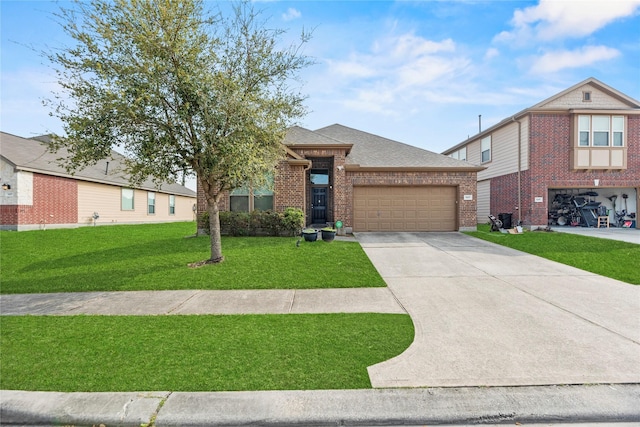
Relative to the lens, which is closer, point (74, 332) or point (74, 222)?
point (74, 332)

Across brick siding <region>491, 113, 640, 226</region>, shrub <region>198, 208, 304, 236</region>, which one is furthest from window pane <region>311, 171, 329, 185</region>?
brick siding <region>491, 113, 640, 226</region>

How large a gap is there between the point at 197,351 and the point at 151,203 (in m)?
24.7

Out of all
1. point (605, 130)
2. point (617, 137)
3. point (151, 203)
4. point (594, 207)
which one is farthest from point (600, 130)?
point (151, 203)

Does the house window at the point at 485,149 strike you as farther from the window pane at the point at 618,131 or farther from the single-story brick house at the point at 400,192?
the window pane at the point at 618,131

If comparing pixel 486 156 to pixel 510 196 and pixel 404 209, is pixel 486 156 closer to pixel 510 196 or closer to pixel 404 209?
pixel 510 196

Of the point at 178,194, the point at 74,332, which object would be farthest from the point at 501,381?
the point at 178,194

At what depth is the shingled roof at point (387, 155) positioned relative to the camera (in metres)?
14.8

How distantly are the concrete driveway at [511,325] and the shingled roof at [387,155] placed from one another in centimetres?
725

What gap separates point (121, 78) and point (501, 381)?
8.88m

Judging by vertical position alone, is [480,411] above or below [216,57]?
below

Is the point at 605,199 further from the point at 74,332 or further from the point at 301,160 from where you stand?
the point at 74,332

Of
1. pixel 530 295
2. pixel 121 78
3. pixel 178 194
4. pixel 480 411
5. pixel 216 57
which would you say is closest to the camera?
pixel 480 411

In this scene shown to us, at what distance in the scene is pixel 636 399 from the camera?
2.76m

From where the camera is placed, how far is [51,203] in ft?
53.6
